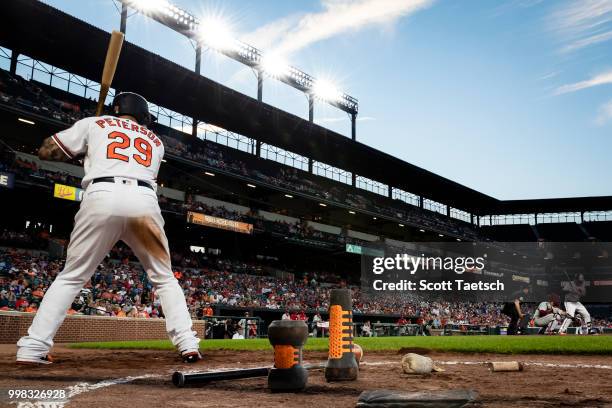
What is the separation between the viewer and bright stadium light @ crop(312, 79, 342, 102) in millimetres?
46478

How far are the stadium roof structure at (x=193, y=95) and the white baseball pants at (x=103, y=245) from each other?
26.2 metres

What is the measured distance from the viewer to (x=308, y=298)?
35062mm

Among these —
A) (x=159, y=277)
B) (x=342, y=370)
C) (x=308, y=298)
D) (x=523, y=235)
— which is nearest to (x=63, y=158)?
(x=159, y=277)

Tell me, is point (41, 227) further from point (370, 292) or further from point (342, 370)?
point (342, 370)

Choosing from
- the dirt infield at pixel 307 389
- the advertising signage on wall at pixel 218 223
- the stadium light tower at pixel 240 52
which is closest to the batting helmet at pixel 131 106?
the dirt infield at pixel 307 389

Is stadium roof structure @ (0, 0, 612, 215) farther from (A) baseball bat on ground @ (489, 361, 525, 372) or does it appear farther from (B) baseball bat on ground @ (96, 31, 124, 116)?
(A) baseball bat on ground @ (489, 361, 525, 372)

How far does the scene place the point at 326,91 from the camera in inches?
1871

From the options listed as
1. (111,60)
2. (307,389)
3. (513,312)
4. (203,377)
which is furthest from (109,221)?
(513,312)

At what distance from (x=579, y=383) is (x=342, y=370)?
2009 millimetres

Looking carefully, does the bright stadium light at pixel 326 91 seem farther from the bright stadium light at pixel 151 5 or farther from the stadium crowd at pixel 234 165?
the bright stadium light at pixel 151 5

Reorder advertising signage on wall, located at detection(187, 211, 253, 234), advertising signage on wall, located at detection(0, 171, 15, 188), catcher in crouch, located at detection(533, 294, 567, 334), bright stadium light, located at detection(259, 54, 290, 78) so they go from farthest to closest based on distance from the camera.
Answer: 1. bright stadium light, located at detection(259, 54, 290, 78)
2. advertising signage on wall, located at detection(187, 211, 253, 234)
3. advertising signage on wall, located at detection(0, 171, 15, 188)
4. catcher in crouch, located at detection(533, 294, 567, 334)

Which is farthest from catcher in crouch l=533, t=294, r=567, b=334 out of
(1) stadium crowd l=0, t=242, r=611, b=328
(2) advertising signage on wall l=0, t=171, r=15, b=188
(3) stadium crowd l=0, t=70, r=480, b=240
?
(2) advertising signage on wall l=0, t=171, r=15, b=188

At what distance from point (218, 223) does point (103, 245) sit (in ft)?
93.2

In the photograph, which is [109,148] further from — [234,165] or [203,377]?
[234,165]
